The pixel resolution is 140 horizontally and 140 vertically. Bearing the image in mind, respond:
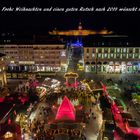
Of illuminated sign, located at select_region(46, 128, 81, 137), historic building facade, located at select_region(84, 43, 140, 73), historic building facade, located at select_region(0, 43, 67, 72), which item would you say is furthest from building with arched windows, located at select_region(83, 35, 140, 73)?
illuminated sign, located at select_region(46, 128, 81, 137)

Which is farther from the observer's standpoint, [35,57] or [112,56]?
[35,57]

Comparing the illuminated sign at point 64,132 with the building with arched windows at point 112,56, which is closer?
the illuminated sign at point 64,132

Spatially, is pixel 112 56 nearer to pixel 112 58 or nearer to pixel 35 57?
pixel 112 58

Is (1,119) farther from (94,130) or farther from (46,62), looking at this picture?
(46,62)

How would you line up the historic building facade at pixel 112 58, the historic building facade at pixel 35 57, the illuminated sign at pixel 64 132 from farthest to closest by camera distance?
1. the historic building facade at pixel 35 57
2. the historic building facade at pixel 112 58
3. the illuminated sign at pixel 64 132

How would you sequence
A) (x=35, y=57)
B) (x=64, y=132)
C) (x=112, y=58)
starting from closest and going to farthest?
(x=64, y=132) → (x=112, y=58) → (x=35, y=57)

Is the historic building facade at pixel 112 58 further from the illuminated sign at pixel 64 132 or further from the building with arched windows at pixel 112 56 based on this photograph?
the illuminated sign at pixel 64 132

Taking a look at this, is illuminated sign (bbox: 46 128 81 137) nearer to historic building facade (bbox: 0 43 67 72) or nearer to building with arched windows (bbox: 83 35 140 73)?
historic building facade (bbox: 0 43 67 72)

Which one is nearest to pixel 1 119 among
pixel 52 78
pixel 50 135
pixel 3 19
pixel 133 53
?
pixel 50 135

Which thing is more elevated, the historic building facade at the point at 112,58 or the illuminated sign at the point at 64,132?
the historic building facade at the point at 112,58

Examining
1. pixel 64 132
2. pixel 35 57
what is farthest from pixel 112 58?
pixel 64 132

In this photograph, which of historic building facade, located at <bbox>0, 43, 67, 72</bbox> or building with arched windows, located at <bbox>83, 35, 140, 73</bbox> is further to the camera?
historic building facade, located at <bbox>0, 43, 67, 72</bbox>

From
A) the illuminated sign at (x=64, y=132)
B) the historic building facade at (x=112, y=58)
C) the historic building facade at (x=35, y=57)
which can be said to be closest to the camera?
the illuminated sign at (x=64, y=132)

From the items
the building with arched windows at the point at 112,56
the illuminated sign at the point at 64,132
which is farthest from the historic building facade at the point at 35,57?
the illuminated sign at the point at 64,132
